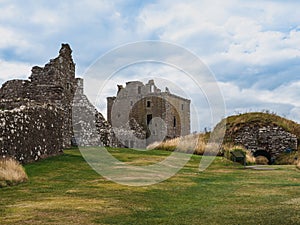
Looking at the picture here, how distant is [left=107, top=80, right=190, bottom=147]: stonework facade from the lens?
47312 mm

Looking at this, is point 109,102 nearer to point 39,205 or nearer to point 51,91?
point 51,91

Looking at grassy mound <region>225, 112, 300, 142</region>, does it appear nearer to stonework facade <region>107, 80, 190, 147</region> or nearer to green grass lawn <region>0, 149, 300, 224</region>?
green grass lawn <region>0, 149, 300, 224</region>

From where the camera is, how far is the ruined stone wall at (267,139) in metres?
26.0

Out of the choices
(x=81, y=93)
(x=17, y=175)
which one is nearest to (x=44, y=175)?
(x=17, y=175)

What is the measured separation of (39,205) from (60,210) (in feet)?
2.05

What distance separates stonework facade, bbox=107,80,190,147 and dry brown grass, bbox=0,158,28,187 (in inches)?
1388

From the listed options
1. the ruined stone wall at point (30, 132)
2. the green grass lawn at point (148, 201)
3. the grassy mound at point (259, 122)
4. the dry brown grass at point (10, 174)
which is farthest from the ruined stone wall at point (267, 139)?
the dry brown grass at point (10, 174)

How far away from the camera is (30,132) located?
1392 cm

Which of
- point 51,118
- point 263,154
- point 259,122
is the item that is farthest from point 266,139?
point 51,118

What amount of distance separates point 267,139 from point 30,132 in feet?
57.1

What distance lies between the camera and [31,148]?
13.8 meters

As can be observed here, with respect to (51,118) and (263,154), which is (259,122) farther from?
(51,118)

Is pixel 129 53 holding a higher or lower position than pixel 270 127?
higher

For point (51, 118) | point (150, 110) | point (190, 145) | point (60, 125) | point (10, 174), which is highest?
point (150, 110)
